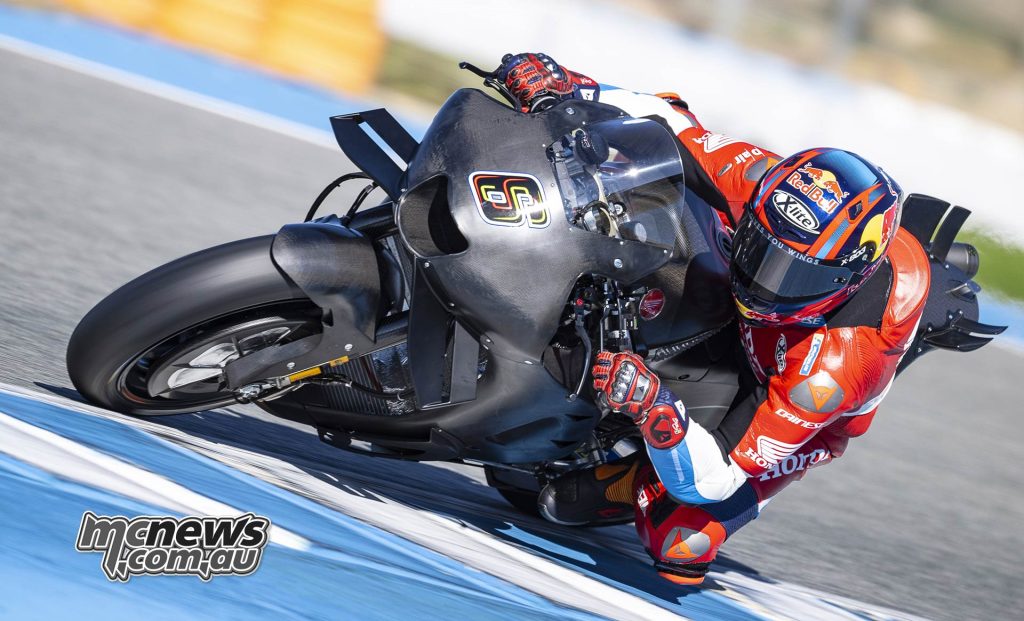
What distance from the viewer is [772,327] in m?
3.53

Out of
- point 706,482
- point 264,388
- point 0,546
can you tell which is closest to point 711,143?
point 706,482

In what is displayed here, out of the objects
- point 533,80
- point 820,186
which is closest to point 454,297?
point 533,80

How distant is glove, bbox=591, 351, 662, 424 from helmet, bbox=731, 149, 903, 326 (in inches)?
15.6

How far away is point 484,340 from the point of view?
3096 mm

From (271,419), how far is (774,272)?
79.2 inches

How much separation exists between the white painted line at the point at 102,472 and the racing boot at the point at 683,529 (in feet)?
4.47

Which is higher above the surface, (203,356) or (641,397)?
(641,397)

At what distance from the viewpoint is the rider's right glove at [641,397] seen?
3.11 meters

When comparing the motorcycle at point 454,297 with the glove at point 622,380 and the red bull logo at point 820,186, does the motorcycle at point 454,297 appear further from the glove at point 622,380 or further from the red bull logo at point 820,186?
the red bull logo at point 820,186

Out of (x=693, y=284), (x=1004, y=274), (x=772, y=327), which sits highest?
(x=693, y=284)

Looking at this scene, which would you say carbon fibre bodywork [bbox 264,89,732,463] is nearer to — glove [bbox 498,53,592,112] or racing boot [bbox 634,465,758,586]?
glove [bbox 498,53,592,112]

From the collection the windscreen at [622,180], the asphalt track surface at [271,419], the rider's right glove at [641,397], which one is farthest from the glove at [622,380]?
the asphalt track surface at [271,419]

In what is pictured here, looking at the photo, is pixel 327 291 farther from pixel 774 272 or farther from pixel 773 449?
pixel 773 449

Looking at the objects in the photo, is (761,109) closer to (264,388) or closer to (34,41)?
(34,41)
